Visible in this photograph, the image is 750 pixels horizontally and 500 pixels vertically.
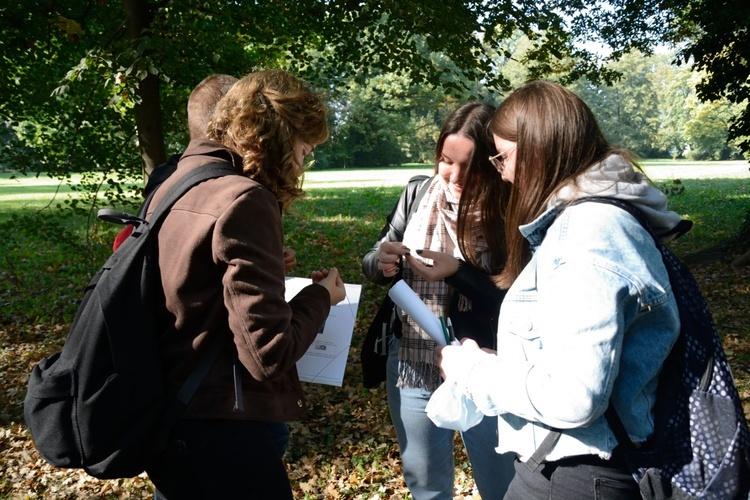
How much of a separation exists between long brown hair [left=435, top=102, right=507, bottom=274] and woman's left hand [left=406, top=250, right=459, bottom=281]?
132mm

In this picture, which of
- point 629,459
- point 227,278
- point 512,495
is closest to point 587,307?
point 629,459

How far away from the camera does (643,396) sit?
1.37m

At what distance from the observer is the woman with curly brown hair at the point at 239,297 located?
4.90 ft

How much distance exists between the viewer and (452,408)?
5.62 ft

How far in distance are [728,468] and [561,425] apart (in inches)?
14.4

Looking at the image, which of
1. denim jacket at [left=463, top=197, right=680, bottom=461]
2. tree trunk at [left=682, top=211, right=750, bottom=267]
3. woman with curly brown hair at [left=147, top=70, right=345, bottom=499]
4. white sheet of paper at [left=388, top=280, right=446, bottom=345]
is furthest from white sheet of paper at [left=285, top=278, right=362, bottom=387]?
tree trunk at [left=682, top=211, right=750, bottom=267]

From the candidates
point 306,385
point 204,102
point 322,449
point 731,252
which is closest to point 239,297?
point 204,102

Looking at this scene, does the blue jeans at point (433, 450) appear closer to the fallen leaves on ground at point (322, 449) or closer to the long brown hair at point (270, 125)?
the long brown hair at point (270, 125)

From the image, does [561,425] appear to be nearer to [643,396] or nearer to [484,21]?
[643,396]

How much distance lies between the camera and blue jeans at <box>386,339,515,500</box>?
2301 mm

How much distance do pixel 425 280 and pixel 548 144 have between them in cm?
113

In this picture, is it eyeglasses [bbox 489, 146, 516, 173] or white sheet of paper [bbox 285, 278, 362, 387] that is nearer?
eyeglasses [bbox 489, 146, 516, 173]

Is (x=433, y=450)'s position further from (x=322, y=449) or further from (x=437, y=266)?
(x=322, y=449)

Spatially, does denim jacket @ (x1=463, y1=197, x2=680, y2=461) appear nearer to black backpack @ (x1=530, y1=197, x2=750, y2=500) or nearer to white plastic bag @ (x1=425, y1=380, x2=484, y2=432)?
black backpack @ (x1=530, y1=197, x2=750, y2=500)
